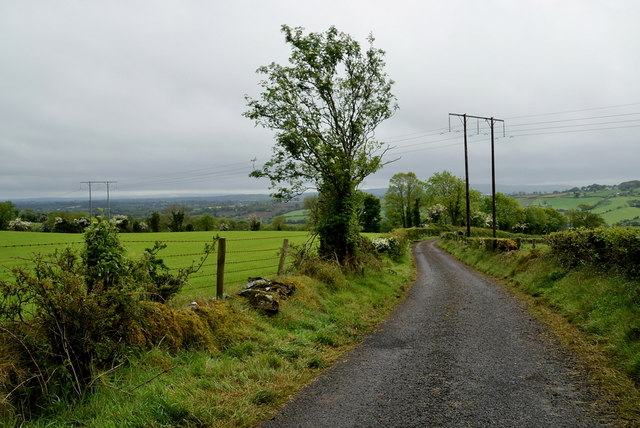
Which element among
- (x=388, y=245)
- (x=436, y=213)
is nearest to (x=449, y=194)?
(x=436, y=213)

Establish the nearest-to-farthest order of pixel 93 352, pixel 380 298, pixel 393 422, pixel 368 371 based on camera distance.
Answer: pixel 393 422, pixel 93 352, pixel 368 371, pixel 380 298

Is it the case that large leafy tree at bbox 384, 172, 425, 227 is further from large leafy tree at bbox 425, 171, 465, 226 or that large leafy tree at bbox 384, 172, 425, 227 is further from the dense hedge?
the dense hedge

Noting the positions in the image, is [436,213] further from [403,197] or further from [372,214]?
[372,214]

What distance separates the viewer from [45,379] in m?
4.81

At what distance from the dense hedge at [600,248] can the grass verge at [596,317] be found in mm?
341

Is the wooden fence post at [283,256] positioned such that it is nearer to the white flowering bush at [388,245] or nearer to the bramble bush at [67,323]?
the bramble bush at [67,323]

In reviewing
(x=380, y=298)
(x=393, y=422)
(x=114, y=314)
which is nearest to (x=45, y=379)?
(x=114, y=314)

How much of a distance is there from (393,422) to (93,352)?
404cm

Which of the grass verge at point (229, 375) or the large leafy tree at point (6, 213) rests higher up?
the large leafy tree at point (6, 213)

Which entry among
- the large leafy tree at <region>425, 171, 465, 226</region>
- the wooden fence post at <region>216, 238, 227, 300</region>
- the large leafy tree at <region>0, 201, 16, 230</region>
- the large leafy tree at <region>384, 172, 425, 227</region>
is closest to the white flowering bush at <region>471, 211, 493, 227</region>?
the large leafy tree at <region>425, 171, 465, 226</region>

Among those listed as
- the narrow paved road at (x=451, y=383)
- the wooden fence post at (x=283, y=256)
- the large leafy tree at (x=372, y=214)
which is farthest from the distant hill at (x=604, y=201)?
the narrow paved road at (x=451, y=383)

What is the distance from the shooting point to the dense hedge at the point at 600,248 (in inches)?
381

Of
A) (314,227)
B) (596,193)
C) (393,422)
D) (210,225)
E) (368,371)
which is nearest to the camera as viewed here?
(393,422)

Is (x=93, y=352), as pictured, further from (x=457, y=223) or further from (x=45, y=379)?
(x=457, y=223)
